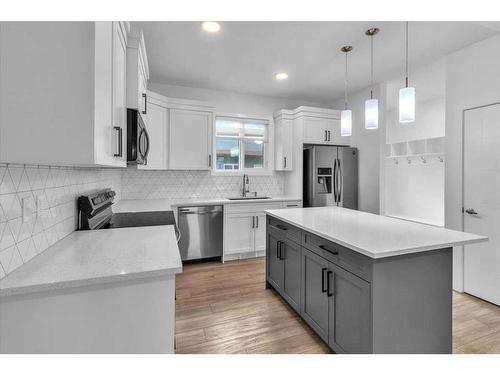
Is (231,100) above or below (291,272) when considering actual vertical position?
above

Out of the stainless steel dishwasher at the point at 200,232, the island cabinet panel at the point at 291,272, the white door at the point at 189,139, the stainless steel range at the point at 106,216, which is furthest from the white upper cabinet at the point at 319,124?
the stainless steel range at the point at 106,216

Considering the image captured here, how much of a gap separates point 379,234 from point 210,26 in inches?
90.8

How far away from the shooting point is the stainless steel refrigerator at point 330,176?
3.97 meters

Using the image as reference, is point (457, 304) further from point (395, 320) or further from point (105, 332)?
point (105, 332)

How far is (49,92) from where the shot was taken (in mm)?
928

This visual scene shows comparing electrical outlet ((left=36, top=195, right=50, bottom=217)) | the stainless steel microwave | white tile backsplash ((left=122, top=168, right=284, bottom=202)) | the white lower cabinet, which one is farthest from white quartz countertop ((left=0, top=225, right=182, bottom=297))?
white tile backsplash ((left=122, top=168, right=284, bottom=202))

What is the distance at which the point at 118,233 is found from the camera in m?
1.68

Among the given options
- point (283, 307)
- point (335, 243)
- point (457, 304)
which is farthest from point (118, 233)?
point (457, 304)

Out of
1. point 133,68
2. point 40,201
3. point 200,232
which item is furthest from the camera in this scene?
point 200,232

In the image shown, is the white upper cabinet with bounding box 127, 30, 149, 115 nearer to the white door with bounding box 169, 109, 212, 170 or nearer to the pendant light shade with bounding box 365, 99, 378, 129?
the white door with bounding box 169, 109, 212, 170

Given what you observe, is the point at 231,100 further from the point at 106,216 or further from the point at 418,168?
the point at 418,168

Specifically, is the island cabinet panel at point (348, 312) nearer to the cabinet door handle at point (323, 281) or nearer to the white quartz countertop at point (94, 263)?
the cabinet door handle at point (323, 281)

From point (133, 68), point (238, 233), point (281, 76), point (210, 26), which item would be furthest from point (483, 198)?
point (133, 68)
